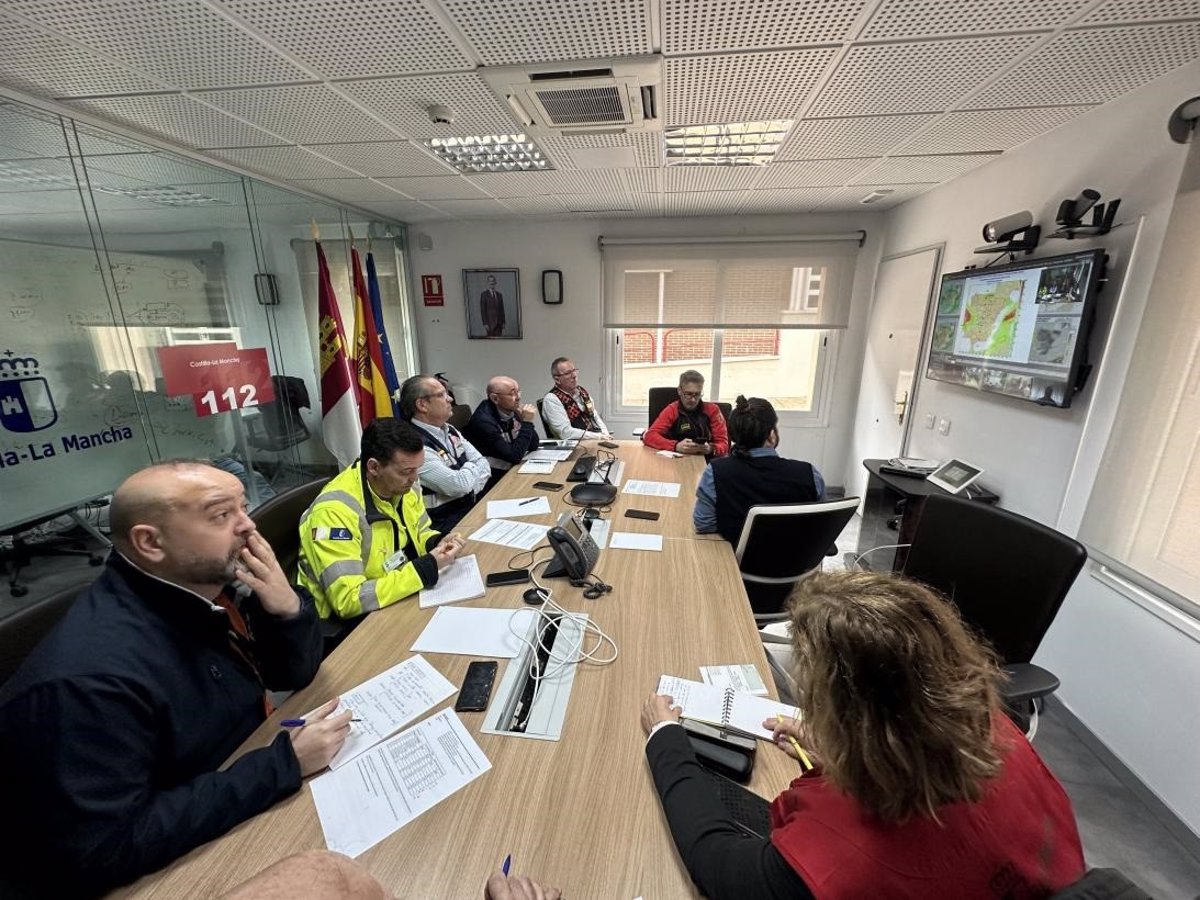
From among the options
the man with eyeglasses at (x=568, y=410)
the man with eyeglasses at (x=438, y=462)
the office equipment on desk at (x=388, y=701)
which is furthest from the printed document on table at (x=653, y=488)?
the office equipment on desk at (x=388, y=701)

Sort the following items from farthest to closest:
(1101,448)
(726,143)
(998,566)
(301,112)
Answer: (726,143)
(301,112)
(1101,448)
(998,566)

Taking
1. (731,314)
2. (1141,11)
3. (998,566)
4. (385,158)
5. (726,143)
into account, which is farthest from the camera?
(731,314)

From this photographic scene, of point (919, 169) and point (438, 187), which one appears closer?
point (919, 169)

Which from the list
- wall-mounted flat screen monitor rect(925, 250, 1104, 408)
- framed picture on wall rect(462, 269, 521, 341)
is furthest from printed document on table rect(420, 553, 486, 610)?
framed picture on wall rect(462, 269, 521, 341)

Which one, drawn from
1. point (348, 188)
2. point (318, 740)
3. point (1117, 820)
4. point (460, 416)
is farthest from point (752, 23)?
point (460, 416)

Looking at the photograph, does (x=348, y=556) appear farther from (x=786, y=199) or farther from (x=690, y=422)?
(x=786, y=199)

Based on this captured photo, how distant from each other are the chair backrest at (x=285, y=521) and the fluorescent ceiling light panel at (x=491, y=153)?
193 centimetres

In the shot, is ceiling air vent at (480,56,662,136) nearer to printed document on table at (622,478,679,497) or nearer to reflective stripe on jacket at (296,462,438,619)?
reflective stripe on jacket at (296,462,438,619)

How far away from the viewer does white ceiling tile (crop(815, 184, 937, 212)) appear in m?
3.35

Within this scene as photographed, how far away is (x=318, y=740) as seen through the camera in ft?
3.14

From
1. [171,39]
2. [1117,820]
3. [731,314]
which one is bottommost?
[1117,820]

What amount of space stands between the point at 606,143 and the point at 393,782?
279cm

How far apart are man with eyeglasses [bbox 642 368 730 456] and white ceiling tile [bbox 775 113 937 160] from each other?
146 cm

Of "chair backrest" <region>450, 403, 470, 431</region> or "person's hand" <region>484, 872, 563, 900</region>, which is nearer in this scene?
"person's hand" <region>484, 872, 563, 900</region>
